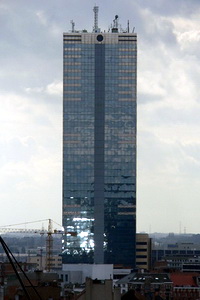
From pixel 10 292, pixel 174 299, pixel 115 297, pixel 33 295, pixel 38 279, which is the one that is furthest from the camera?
pixel 174 299

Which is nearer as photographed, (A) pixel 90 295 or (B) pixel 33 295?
(A) pixel 90 295

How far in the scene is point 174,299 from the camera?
195 m

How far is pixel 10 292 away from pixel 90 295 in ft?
154

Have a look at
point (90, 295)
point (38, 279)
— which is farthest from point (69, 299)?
point (90, 295)

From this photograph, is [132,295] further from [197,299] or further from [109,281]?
[197,299]

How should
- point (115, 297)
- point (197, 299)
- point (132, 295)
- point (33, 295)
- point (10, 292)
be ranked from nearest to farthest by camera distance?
1. point (115, 297)
2. point (33, 295)
3. point (132, 295)
4. point (10, 292)
5. point (197, 299)

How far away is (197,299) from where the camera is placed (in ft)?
596

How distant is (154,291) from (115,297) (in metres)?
127

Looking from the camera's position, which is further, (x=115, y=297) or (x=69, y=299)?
(x=69, y=299)

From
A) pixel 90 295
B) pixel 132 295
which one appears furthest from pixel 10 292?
pixel 90 295

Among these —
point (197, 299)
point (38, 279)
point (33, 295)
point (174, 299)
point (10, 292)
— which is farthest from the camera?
point (174, 299)

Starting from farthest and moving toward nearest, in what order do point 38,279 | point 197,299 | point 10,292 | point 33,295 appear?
1. point 197,299
2. point 38,279
3. point 10,292
4. point 33,295

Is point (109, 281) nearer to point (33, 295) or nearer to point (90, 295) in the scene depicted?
point (90, 295)

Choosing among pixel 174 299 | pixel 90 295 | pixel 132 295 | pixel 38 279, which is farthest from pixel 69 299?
pixel 174 299
